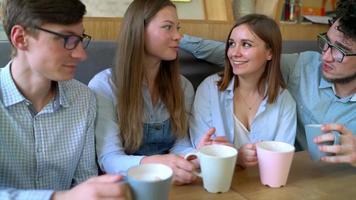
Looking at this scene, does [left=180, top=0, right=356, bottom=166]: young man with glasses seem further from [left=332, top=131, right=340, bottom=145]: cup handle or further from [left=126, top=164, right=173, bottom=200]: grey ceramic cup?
[left=126, top=164, right=173, bottom=200]: grey ceramic cup

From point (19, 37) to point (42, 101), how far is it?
198 millimetres

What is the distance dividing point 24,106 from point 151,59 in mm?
532

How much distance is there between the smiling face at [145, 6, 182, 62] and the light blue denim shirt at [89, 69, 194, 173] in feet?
0.47

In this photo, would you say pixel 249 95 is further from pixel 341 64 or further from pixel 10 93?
pixel 10 93

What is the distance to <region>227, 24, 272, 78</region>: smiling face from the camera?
1.43 m

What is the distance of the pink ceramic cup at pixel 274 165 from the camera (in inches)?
36.6

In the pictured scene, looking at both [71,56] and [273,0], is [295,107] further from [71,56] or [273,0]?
[273,0]

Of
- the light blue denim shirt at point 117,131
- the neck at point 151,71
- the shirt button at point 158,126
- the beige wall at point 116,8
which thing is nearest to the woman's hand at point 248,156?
the light blue denim shirt at point 117,131

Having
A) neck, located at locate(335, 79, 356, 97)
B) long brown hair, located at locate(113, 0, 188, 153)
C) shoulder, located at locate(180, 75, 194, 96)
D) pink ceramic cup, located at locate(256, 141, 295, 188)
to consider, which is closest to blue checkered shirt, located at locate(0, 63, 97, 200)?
long brown hair, located at locate(113, 0, 188, 153)

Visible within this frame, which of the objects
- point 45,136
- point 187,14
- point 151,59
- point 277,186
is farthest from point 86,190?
point 187,14

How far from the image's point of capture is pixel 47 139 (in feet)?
3.49

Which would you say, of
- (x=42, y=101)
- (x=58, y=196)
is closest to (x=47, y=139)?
(x=42, y=101)

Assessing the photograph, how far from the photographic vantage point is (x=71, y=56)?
102 cm

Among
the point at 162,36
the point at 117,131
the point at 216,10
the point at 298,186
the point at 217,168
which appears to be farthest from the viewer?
the point at 216,10
